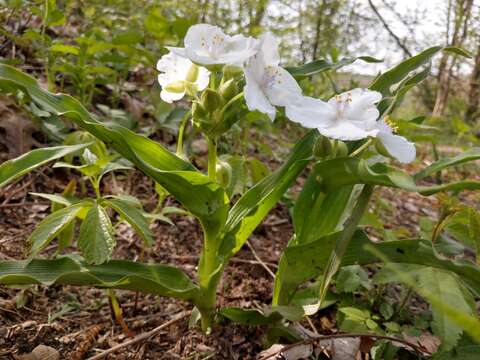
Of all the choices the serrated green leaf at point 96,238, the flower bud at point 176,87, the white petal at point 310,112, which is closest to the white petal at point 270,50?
the white petal at point 310,112

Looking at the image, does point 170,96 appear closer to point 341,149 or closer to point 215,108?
point 215,108

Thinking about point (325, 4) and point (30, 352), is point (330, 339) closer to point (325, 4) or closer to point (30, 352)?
point (30, 352)

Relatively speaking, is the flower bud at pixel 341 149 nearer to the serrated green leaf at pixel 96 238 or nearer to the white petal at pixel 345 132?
the white petal at pixel 345 132

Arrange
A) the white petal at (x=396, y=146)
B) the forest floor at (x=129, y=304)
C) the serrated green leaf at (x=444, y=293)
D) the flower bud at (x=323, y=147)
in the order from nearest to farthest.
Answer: the serrated green leaf at (x=444, y=293) < the white petal at (x=396, y=146) < the flower bud at (x=323, y=147) < the forest floor at (x=129, y=304)

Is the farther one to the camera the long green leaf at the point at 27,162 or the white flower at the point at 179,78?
the white flower at the point at 179,78

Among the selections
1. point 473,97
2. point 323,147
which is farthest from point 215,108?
point 473,97

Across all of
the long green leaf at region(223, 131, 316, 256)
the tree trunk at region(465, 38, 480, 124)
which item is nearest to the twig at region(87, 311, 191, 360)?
the long green leaf at region(223, 131, 316, 256)

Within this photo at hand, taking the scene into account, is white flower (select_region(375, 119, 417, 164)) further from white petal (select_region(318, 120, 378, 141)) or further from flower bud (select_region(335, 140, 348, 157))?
flower bud (select_region(335, 140, 348, 157))
